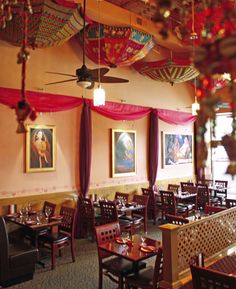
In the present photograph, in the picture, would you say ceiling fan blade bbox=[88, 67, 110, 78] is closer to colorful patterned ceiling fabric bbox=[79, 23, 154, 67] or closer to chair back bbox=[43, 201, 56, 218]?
colorful patterned ceiling fabric bbox=[79, 23, 154, 67]

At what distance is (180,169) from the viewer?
9.82 meters

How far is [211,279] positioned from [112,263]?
5.81ft

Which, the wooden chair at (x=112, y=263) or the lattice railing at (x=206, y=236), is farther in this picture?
the wooden chair at (x=112, y=263)

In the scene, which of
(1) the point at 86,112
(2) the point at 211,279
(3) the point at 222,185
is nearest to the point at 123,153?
(1) the point at 86,112

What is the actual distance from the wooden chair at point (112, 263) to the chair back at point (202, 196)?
471 cm

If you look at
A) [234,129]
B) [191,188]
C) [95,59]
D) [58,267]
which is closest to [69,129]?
[95,59]

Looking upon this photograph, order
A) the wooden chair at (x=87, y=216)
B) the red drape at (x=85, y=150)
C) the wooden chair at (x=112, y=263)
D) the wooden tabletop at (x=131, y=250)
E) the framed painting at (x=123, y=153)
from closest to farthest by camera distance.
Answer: the wooden tabletop at (x=131, y=250), the wooden chair at (x=112, y=263), the wooden chair at (x=87, y=216), the red drape at (x=85, y=150), the framed painting at (x=123, y=153)

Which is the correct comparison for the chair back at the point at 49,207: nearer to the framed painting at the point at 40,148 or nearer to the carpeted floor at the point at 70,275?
the framed painting at the point at 40,148

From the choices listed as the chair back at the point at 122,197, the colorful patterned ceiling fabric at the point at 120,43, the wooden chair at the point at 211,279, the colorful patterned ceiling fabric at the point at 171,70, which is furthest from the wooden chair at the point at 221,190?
the wooden chair at the point at 211,279

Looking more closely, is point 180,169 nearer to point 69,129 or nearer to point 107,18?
point 69,129

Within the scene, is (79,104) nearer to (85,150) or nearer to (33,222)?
(85,150)

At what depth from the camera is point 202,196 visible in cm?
852

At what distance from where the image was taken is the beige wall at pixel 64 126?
5945 mm

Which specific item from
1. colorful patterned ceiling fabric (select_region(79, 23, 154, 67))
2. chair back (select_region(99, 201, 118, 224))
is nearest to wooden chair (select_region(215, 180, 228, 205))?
chair back (select_region(99, 201, 118, 224))
